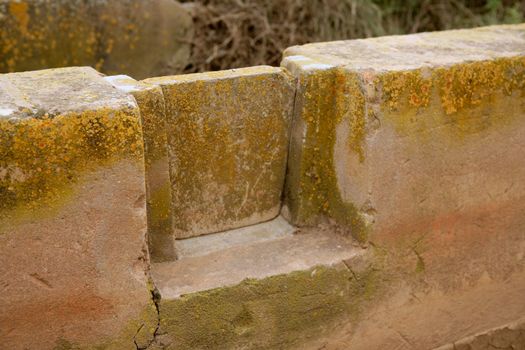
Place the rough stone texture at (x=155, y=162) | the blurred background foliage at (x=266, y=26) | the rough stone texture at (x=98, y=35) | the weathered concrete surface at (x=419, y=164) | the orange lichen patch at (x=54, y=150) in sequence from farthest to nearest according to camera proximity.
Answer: the blurred background foliage at (x=266, y=26) → the rough stone texture at (x=98, y=35) → the weathered concrete surface at (x=419, y=164) → the rough stone texture at (x=155, y=162) → the orange lichen patch at (x=54, y=150)

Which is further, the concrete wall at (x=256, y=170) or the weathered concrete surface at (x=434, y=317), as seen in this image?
the weathered concrete surface at (x=434, y=317)

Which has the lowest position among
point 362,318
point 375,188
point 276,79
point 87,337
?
point 362,318

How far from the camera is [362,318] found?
8.00 feet

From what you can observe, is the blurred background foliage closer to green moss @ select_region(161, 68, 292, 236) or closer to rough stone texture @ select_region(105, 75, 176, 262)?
green moss @ select_region(161, 68, 292, 236)

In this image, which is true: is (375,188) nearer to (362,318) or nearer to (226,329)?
(362,318)

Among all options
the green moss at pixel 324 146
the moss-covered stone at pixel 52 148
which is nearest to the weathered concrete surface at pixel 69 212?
the moss-covered stone at pixel 52 148

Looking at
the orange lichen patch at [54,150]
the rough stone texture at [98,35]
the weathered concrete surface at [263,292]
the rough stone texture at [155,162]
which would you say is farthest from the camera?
the rough stone texture at [98,35]

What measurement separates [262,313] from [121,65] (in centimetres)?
241

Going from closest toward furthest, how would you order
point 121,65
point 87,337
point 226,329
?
point 87,337 < point 226,329 < point 121,65

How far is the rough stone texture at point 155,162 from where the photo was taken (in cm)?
196

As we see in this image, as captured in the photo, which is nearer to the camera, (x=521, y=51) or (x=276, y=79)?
(x=276, y=79)

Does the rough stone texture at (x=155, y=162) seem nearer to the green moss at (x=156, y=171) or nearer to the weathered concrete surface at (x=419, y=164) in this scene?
the green moss at (x=156, y=171)

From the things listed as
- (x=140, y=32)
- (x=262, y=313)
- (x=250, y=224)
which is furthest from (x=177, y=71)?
(x=262, y=313)

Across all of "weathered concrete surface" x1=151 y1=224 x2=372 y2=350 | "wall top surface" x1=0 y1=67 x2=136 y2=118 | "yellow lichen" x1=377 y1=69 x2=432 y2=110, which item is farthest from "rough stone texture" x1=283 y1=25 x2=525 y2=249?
"wall top surface" x1=0 y1=67 x2=136 y2=118
